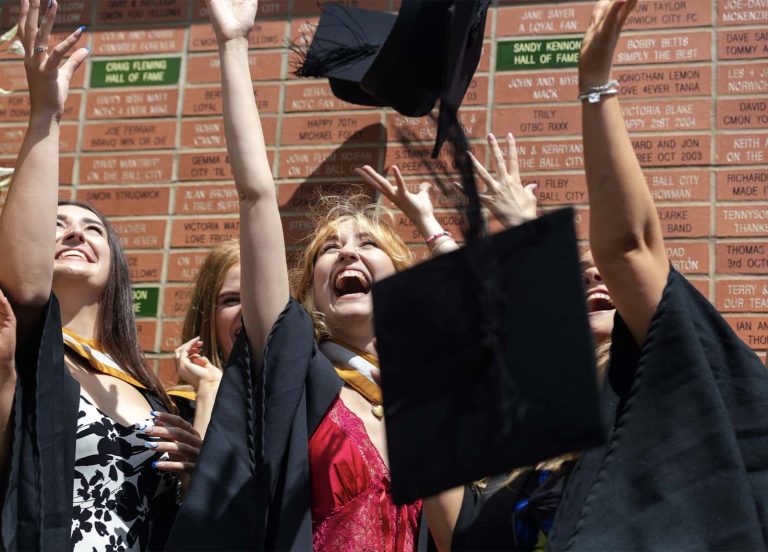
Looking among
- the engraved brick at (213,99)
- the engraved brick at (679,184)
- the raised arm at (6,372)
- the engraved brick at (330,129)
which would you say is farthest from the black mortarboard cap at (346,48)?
the raised arm at (6,372)

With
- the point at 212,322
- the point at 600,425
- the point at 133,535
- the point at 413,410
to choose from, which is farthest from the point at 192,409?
the point at 600,425

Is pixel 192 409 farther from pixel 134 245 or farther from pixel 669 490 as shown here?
pixel 669 490

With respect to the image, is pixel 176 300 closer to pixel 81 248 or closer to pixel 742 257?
pixel 81 248

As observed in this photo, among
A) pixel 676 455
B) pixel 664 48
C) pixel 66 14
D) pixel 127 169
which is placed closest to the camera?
pixel 676 455

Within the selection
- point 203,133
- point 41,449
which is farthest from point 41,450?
point 203,133

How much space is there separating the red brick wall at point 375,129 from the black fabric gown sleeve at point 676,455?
1192 millimetres

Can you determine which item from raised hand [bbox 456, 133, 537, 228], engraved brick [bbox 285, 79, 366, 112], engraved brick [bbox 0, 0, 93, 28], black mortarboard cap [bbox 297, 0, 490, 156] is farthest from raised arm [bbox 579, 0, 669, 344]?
engraved brick [bbox 0, 0, 93, 28]

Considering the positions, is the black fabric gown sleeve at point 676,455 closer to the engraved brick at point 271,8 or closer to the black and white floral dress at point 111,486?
the black and white floral dress at point 111,486

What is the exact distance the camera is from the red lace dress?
8.98 ft

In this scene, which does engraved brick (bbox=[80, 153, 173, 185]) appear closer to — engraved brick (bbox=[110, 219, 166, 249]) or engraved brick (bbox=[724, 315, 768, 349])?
engraved brick (bbox=[110, 219, 166, 249])

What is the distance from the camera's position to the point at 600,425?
6.30 feet

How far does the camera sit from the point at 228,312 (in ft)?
11.5

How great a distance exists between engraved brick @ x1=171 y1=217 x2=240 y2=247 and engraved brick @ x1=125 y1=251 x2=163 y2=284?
7 cm

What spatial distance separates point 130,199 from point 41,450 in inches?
62.4
